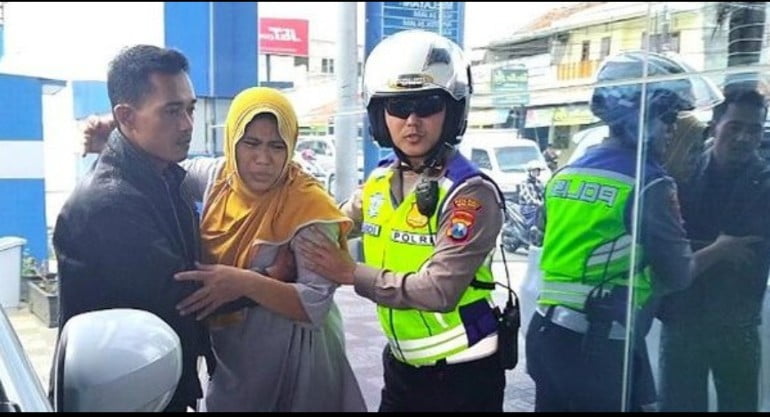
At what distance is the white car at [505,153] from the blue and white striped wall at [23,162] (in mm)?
1290

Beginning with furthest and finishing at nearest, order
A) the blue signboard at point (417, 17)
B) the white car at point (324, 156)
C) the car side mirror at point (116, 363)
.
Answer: the blue signboard at point (417, 17) → the white car at point (324, 156) → the car side mirror at point (116, 363)

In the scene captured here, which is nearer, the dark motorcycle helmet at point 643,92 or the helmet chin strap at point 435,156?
the helmet chin strap at point 435,156

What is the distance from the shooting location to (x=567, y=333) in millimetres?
2361

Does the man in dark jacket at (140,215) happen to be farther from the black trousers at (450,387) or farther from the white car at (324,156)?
the white car at (324,156)

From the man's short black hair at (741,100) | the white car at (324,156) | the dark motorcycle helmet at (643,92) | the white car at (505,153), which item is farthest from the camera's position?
the white car at (505,153)

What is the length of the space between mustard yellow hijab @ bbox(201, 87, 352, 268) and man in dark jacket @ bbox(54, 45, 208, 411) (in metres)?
0.06

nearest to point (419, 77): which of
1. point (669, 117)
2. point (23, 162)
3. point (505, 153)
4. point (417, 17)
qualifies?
point (23, 162)

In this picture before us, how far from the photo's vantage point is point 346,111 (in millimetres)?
2795

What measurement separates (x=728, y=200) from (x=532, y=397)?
791mm

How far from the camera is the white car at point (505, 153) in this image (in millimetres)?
2586

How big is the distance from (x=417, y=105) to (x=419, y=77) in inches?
2.3

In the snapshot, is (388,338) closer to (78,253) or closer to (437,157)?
(437,157)

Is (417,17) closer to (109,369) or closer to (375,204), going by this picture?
(375,204)

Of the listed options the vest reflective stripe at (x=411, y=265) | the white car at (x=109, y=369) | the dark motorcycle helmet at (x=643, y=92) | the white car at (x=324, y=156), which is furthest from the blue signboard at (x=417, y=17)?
the white car at (x=109, y=369)
